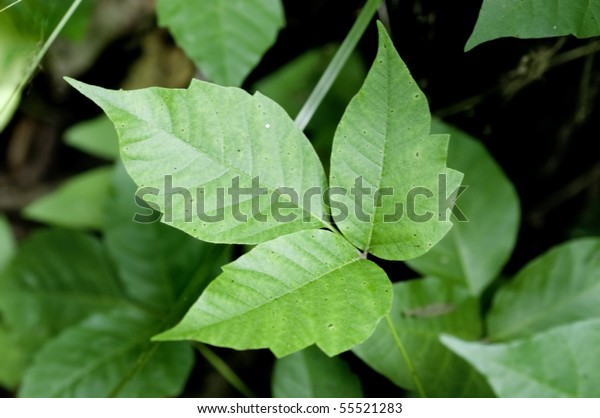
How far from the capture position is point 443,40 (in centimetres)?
116

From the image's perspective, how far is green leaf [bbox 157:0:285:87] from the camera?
1.06 meters

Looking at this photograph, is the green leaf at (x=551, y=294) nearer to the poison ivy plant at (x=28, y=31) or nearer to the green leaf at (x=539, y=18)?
the green leaf at (x=539, y=18)

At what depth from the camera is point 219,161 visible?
792 mm

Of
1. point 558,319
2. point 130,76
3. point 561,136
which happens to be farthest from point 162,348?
point 561,136

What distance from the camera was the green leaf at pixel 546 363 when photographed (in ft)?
2.94

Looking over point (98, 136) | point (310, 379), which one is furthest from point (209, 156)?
point (98, 136)

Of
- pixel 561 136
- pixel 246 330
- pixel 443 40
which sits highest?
pixel 443 40

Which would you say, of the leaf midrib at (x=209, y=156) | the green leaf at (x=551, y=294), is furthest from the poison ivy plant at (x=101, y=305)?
the green leaf at (x=551, y=294)

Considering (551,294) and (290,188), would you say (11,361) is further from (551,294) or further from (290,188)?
(551,294)

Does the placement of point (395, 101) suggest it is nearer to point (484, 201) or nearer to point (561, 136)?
point (484, 201)

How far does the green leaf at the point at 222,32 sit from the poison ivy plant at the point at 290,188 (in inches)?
11.2

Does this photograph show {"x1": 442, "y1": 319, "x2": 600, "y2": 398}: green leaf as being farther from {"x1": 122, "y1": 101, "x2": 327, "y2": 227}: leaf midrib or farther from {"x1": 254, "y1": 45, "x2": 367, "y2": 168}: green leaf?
{"x1": 254, "y1": 45, "x2": 367, "y2": 168}: green leaf

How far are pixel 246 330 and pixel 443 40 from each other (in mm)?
732

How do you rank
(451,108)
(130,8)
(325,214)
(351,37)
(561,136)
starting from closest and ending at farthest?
(325,214) < (351,37) < (451,108) < (561,136) < (130,8)
